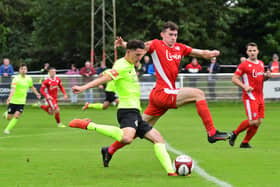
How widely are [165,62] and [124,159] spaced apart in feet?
6.45

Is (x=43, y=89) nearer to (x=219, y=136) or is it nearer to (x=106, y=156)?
(x=106, y=156)

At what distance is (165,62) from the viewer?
11633 mm

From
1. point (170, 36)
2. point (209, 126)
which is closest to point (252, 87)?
point (170, 36)

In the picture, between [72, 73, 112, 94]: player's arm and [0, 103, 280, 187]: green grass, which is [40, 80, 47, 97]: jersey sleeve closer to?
[0, 103, 280, 187]: green grass

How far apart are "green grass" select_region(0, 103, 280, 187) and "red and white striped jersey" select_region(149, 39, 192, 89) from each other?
134 cm

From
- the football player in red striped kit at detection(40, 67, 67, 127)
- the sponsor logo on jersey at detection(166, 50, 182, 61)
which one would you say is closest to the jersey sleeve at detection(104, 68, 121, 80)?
the sponsor logo on jersey at detection(166, 50, 182, 61)

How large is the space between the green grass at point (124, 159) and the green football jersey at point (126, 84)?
1036 mm

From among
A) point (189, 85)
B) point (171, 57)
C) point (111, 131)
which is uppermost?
point (171, 57)

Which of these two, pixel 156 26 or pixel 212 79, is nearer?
pixel 212 79

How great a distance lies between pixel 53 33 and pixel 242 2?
49.8 ft

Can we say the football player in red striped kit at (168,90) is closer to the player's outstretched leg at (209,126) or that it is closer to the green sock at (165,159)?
the player's outstretched leg at (209,126)

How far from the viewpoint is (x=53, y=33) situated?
55.2 meters

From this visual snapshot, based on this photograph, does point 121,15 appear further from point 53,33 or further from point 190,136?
point 190,136

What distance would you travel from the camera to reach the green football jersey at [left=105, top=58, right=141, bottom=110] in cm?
1038
